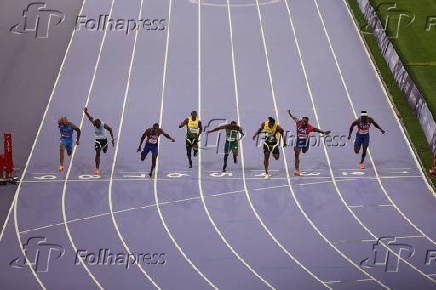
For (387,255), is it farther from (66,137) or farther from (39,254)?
(66,137)

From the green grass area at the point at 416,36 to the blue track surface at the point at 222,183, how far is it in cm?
146

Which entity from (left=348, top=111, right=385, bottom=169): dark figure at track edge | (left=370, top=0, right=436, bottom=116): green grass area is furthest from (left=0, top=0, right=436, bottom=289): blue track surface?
(left=370, top=0, right=436, bottom=116): green grass area

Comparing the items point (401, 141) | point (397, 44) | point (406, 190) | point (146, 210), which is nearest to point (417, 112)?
point (401, 141)

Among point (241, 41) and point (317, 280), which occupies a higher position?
point (241, 41)

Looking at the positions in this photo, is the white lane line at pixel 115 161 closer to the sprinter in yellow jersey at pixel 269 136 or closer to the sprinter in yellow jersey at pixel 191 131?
the sprinter in yellow jersey at pixel 191 131

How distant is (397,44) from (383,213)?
12.6 m

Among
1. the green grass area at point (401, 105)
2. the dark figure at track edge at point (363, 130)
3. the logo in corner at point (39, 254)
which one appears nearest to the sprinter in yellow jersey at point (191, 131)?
the dark figure at track edge at point (363, 130)

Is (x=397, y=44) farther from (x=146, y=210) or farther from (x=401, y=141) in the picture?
(x=146, y=210)

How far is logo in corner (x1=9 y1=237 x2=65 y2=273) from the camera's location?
69.6ft

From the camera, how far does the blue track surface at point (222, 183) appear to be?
2128 centimetres

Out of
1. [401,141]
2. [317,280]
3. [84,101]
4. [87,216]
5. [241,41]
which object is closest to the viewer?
[317,280]

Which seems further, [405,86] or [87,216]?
[405,86]

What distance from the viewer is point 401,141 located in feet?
91.1

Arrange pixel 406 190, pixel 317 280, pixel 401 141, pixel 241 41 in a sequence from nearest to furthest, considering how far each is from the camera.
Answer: pixel 317 280, pixel 406 190, pixel 401 141, pixel 241 41
